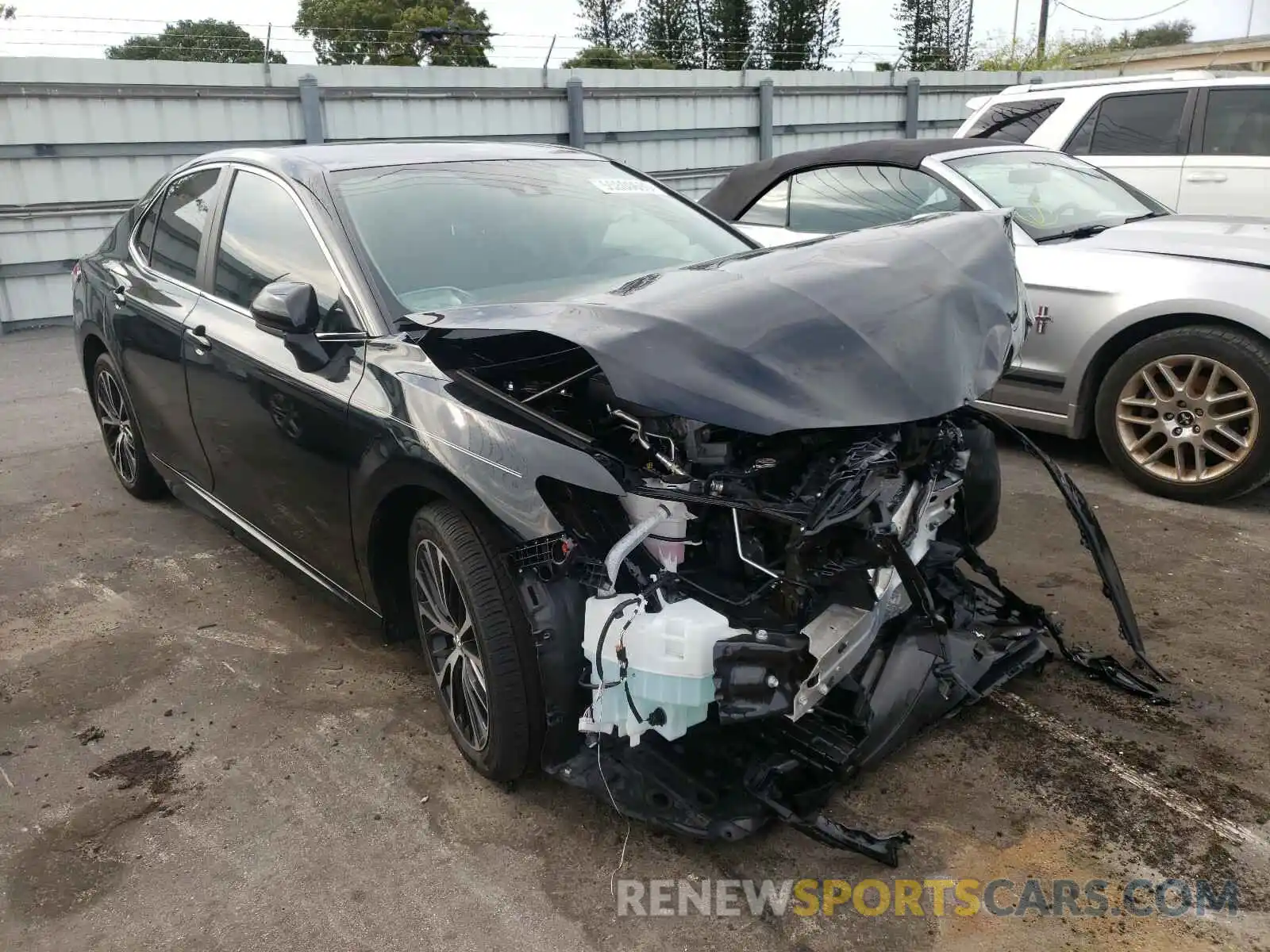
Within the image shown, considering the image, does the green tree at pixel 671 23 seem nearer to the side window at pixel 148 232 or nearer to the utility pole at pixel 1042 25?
the utility pole at pixel 1042 25

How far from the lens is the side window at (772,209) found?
614 cm

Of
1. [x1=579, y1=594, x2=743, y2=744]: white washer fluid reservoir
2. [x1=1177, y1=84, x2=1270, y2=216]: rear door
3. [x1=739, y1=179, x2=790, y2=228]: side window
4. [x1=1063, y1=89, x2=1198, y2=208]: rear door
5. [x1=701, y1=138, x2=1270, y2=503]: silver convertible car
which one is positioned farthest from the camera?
[x1=1063, y1=89, x2=1198, y2=208]: rear door

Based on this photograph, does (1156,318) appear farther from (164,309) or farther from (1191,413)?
(164,309)

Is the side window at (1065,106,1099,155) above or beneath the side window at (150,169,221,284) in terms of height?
above

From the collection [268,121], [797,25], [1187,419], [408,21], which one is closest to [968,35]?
[797,25]

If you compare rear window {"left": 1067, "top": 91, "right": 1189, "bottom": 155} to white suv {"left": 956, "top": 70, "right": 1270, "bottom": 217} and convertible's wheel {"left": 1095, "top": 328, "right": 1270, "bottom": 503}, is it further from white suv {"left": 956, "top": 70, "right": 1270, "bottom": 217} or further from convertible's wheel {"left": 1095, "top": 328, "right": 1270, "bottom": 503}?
convertible's wheel {"left": 1095, "top": 328, "right": 1270, "bottom": 503}

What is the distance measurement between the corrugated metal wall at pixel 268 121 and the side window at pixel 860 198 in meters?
7.28

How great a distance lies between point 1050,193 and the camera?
5.64 metres

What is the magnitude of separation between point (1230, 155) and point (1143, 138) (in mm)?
592

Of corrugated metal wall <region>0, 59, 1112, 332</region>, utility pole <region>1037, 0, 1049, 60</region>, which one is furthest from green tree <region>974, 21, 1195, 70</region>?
corrugated metal wall <region>0, 59, 1112, 332</region>

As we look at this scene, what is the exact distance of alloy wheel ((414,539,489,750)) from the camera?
2.69m

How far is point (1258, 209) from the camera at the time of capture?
7148 mm

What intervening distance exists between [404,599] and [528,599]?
2.59 ft

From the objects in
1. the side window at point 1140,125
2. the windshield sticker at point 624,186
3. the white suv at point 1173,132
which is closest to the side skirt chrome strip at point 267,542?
the windshield sticker at point 624,186
